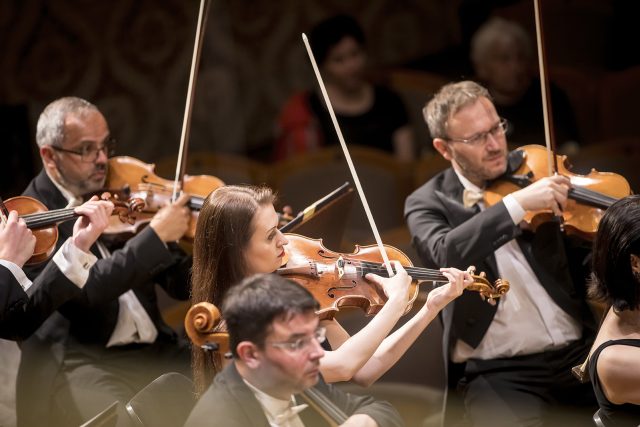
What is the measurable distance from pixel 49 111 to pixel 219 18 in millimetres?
2130

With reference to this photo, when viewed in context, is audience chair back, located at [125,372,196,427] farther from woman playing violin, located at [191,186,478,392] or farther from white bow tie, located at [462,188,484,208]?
white bow tie, located at [462,188,484,208]

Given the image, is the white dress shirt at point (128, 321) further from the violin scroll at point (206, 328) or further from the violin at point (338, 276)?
the violin scroll at point (206, 328)

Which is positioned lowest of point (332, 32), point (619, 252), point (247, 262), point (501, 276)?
point (501, 276)

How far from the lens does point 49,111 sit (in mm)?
3121

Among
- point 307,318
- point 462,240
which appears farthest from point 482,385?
point 307,318

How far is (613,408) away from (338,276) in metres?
0.66

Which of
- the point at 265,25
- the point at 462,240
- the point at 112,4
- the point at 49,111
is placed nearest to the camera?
the point at 462,240

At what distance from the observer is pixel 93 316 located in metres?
3.02

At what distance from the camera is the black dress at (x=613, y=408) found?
2.38 m

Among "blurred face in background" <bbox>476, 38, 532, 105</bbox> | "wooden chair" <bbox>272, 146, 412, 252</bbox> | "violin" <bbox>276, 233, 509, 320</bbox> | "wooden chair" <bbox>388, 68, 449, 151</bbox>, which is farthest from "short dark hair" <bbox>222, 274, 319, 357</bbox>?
"wooden chair" <bbox>388, 68, 449, 151</bbox>

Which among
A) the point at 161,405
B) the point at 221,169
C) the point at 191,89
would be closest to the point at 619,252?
the point at 161,405

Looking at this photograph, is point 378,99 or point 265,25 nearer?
point 378,99

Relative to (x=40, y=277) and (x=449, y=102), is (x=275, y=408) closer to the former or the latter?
(x=40, y=277)

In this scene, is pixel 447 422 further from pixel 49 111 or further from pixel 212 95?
pixel 212 95
